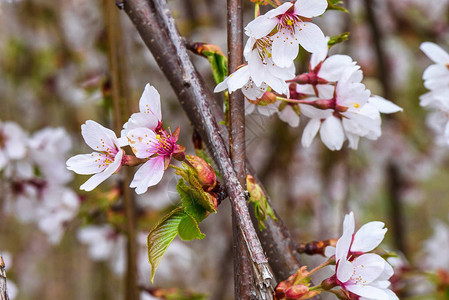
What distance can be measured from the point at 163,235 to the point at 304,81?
0.30 metres

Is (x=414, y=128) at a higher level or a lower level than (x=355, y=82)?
higher

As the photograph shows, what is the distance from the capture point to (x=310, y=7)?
56 cm

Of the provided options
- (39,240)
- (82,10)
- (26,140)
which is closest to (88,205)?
(26,140)

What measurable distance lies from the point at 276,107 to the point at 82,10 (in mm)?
1964

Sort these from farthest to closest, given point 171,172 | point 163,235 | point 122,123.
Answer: point 171,172 < point 122,123 < point 163,235

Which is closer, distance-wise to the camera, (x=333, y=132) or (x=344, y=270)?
(x=344, y=270)

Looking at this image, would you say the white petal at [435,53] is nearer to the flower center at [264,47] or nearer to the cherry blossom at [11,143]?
the flower center at [264,47]

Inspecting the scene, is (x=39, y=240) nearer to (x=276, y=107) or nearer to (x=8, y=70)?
(x=8, y=70)

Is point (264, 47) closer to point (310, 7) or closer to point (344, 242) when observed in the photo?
point (310, 7)

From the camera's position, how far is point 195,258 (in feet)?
7.22

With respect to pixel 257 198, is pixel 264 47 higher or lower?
higher

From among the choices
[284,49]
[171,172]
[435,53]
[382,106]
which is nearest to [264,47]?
[284,49]

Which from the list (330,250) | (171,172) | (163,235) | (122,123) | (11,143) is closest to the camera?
(163,235)

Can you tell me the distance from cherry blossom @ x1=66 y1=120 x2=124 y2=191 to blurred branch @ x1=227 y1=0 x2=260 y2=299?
126 mm
